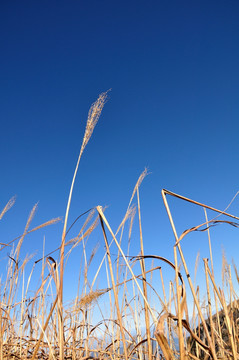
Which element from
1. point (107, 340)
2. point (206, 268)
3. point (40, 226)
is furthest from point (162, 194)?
point (107, 340)

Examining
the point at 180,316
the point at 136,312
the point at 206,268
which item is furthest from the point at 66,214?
the point at 136,312

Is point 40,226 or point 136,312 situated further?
point 136,312

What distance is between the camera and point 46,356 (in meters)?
1.90

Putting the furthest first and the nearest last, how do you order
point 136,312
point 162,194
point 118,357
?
point 136,312 < point 118,357 < point 162,194

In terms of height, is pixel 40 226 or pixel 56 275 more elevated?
pixel 40 226

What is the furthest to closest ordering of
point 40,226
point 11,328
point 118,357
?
point 11,328 < point 118,357 < point 40,226

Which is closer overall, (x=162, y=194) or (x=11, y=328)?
(x=162, y=194)

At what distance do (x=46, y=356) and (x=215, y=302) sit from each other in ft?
3.82

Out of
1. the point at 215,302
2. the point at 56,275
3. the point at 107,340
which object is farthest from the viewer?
the point at 107,340

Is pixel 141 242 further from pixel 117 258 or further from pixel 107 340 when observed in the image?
pixel 107 340

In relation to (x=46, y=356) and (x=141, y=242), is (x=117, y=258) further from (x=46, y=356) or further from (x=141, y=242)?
(x=46, y=356)

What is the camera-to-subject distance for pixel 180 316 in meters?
0.72

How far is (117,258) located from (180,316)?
2.75ft

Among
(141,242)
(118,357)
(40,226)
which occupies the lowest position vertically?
(118,357)
